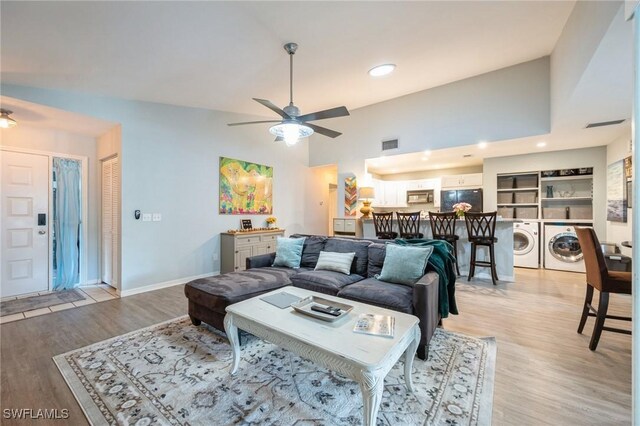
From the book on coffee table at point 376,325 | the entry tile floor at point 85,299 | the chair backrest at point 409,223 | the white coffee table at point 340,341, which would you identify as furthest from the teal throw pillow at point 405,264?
the entry tile floor at point 85,299

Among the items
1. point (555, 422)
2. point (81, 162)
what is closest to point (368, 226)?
point (555, 422)

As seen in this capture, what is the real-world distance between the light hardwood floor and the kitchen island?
0.58m

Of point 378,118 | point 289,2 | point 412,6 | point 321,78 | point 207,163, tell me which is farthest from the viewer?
point 378,118

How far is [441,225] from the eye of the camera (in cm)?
457

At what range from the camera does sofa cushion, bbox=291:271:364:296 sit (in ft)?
8.86

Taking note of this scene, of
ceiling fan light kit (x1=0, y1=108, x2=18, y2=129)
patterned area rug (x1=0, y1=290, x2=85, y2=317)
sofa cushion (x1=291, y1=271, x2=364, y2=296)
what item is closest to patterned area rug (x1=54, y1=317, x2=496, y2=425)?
sofa cushion (x1=291, y1=271, x2=364, y2=296)

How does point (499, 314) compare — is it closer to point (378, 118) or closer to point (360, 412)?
point (360, 412)

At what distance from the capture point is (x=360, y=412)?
1562mm

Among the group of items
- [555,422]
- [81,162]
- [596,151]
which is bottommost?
[555,422]

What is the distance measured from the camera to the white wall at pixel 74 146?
3705mm

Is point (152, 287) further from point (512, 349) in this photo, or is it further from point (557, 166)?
point (557, 166)

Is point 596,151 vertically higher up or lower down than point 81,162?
higher up

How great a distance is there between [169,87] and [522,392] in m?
4.79

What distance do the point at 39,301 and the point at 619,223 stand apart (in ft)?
28.1
